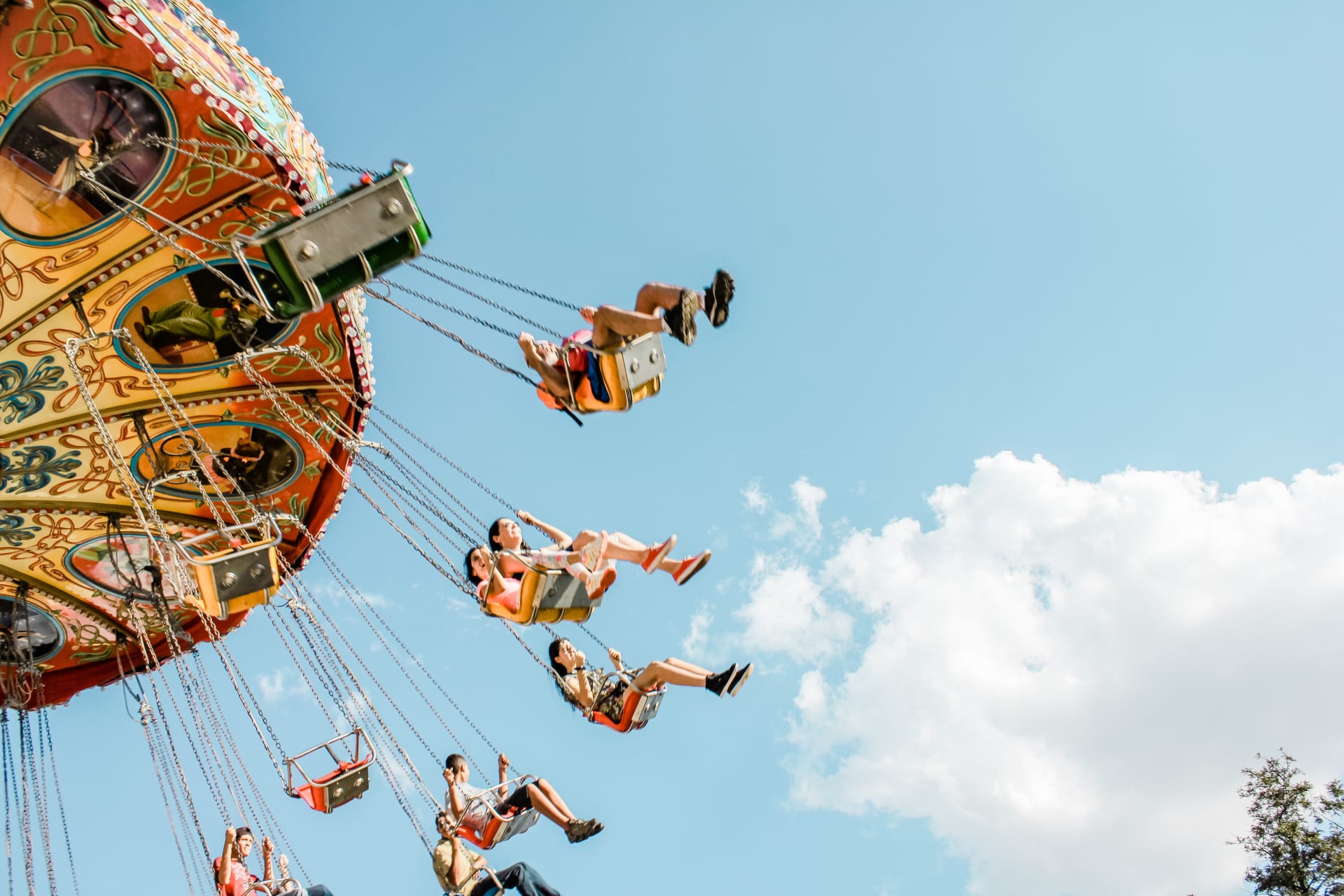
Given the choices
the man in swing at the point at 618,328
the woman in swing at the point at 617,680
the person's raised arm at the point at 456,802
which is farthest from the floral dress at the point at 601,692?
the man in swing at the point at 618,328

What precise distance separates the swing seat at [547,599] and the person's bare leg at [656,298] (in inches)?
69.3

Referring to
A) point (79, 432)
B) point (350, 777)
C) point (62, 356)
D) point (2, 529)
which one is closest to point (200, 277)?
point (62, 356)

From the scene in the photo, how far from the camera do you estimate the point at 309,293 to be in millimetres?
6078

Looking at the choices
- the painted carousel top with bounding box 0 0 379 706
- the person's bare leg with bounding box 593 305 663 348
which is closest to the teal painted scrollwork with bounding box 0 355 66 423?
the painted carousel top with bounding box 0 0 379 706

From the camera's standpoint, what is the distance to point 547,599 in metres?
6.83

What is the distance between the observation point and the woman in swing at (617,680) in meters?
6.96

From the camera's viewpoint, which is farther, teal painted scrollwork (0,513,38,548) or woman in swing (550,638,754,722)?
teal painted scrollwork (0,513,38,548)

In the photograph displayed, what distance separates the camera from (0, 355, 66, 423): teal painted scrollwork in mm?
7301

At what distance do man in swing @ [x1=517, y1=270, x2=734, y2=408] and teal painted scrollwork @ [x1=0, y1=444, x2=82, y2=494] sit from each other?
12.8 feet

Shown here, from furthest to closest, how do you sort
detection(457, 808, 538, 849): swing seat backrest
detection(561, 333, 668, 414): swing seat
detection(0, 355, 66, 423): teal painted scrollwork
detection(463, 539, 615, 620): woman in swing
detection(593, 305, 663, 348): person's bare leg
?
detection(457, 808, 538, 849): swing seat backrest < detection(0, 355, 66, 423): teal painted scrollwork < detection(463, 539, 615, 620): woman in swing < detection(561, 333, 668, 414): swing seat < detection(593, 305, 663, 348): person's bare leg

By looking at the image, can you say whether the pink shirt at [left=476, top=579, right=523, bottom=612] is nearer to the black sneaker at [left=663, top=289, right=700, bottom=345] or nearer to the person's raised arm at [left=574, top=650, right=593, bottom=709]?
the person's raised arm at [left=574, top=650, right=593, bottom=709]

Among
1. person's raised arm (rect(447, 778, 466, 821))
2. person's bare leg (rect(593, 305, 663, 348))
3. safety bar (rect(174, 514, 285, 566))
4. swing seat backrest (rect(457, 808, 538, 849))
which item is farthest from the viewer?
→ person's raised arm (rect(447, 778, 466, 821))

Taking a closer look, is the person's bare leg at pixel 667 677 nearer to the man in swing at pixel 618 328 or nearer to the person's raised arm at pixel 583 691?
the person's raised arm at pixel 583 691

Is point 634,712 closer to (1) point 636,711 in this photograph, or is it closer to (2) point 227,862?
(1) point 636,711
